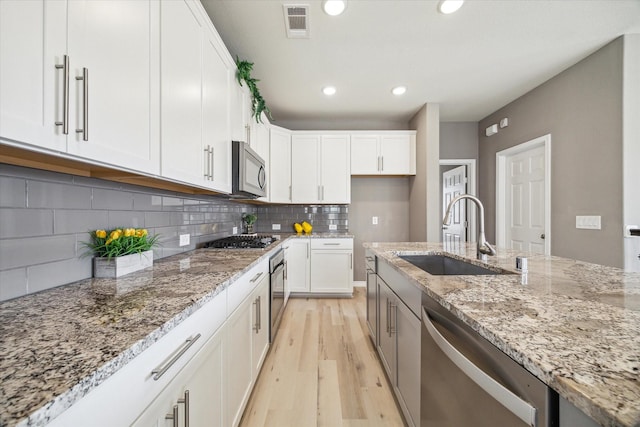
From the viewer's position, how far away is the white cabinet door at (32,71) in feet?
1.91

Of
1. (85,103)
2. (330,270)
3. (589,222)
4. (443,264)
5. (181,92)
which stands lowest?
(330,270)

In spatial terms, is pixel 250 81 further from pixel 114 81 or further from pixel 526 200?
pixel 526 200

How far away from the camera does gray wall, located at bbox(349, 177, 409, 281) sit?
410 centimetres

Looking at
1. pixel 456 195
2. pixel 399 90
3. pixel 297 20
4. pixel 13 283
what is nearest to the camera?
pixel 13 283

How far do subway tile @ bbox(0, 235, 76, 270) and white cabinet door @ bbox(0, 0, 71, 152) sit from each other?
42 centimetres

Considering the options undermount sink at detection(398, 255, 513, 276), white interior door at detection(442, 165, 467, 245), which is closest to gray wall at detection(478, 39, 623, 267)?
white interior door at detection(442, 165, 467, 245)

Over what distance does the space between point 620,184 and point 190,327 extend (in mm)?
3311

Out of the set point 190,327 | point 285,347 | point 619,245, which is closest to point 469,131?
point 619,245

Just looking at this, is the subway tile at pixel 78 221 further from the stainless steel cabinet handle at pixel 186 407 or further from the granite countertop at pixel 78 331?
the stainless steel cabinet handle at pixel 186 407

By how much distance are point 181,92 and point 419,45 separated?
206cm

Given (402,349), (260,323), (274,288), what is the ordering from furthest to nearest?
(274,288) → (260,323) → (402,349)

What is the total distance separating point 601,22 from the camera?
2033 millimetres

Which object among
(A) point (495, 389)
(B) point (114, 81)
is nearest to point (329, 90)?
(B) point (114, 81)

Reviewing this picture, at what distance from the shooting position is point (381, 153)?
3785mm
